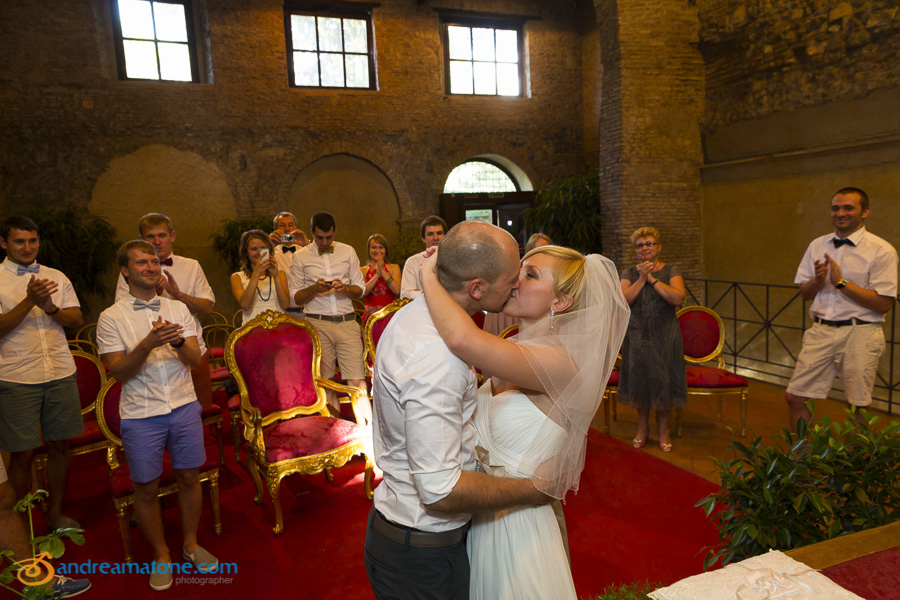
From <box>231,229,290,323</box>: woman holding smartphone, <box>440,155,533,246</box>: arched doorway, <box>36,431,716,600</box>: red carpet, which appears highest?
<box>440,155,533,246</box>: arched doorway

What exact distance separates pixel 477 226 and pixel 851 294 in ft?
10.9

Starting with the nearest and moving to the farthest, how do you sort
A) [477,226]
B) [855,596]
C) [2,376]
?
[855,596], [477,226], [2,376]

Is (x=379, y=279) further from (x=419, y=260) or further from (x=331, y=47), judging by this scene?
(x=331, y=47)

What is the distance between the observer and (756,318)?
7598 millimetres

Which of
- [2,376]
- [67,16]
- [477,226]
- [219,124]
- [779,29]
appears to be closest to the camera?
[477,226]

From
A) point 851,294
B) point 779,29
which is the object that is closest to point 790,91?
point 779,29

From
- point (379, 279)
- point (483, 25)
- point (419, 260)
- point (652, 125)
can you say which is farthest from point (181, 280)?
point (483, 25)

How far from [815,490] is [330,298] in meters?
3.75

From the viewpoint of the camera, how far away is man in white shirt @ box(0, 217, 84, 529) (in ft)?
10.5

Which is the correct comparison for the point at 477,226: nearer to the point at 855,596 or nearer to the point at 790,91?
the point at 855,596

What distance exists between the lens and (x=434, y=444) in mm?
1401

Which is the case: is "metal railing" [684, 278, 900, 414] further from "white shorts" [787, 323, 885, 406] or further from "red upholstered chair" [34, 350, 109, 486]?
"red upholstered chair" [34, 350, 109, 486]

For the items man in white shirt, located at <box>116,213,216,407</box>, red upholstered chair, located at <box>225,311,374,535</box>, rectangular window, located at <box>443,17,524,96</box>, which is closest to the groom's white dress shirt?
red upholstered chair, located at <box>225,311,374,535</box>

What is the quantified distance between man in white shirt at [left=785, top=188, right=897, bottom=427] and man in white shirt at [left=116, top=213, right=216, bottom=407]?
13.6ft
